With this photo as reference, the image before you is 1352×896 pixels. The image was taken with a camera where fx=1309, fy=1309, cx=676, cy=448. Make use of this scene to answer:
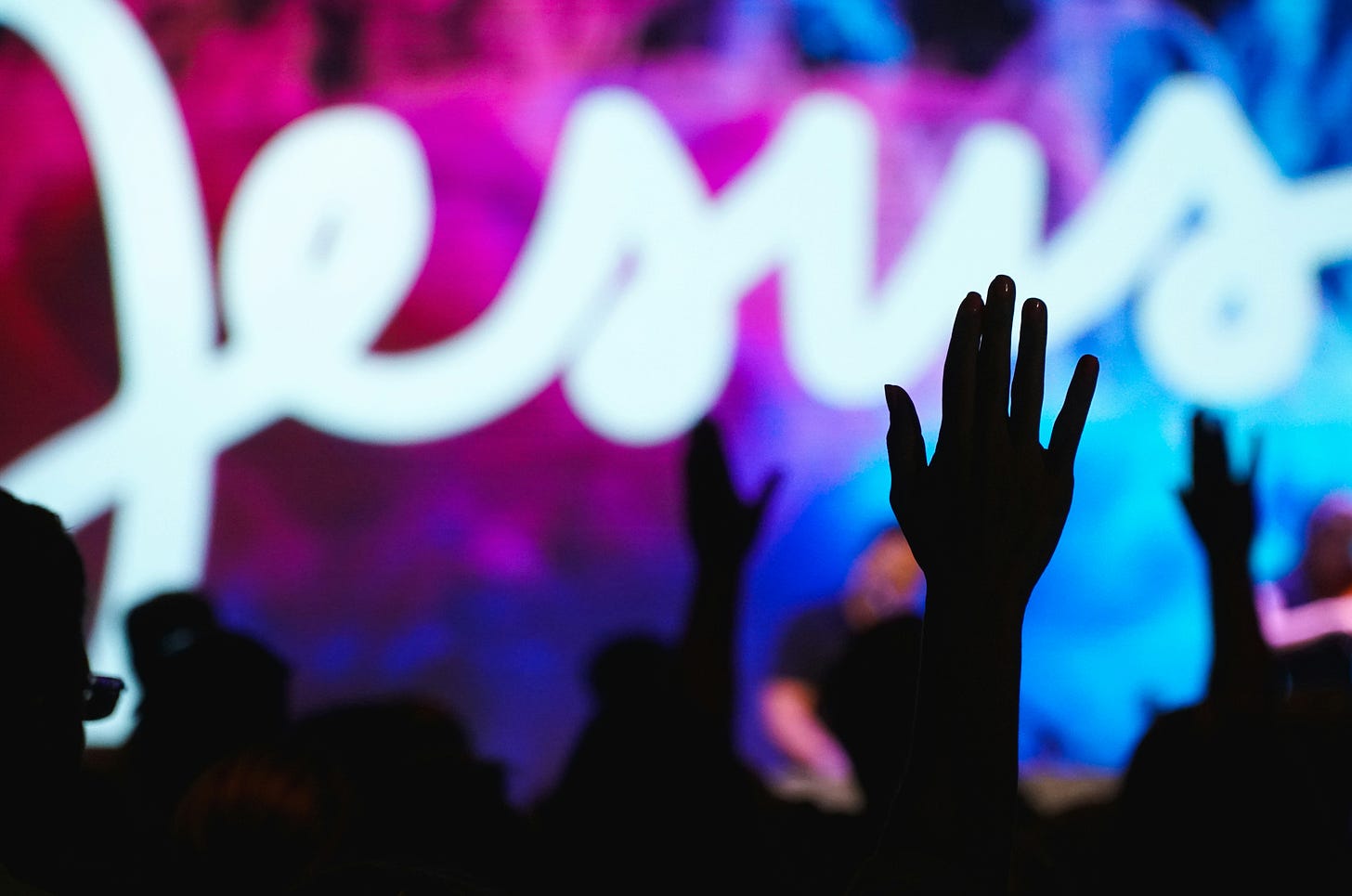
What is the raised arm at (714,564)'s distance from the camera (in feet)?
6.18

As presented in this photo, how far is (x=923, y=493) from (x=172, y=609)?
82.3 inches

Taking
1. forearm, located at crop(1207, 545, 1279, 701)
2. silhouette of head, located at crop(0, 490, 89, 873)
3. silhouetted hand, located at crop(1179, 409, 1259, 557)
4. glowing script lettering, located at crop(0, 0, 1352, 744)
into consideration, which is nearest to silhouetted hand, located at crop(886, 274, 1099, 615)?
silhouette of head, located at crop(0, 490, 89, 873)

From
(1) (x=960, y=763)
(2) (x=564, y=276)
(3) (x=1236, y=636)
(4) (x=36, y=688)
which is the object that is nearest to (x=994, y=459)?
(1) (x=960, y=763)

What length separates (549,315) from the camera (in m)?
4.94

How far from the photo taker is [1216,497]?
172cm

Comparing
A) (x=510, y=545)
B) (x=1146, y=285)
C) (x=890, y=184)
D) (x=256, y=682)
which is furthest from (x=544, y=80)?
(x=256, y=682)

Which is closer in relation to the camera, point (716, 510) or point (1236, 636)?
point (1236, 636)

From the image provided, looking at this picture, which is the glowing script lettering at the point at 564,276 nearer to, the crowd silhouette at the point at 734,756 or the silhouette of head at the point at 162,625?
the silhouette of head at the point at 162,625

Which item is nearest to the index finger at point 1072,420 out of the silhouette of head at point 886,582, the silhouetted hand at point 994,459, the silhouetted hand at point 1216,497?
the silhouetted hand at point 994,459

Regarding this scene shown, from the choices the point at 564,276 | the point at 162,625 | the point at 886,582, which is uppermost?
the point at 564,276

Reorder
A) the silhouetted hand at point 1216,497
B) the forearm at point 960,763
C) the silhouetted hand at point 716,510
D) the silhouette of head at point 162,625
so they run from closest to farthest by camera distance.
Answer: the forearm at point 960,763 → the silhouetted hand at point 1216,497 → the silhouetted hand at point 716,510 → the silhouette of head at point 162,625

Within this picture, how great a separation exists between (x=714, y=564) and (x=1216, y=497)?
69 centimetres

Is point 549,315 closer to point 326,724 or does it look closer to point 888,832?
point 326,724

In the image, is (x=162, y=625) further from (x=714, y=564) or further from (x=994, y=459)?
(x=994, y=459)
